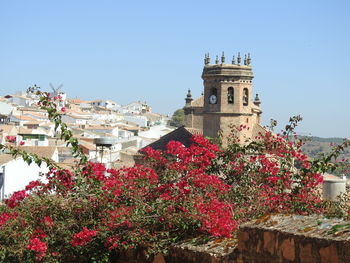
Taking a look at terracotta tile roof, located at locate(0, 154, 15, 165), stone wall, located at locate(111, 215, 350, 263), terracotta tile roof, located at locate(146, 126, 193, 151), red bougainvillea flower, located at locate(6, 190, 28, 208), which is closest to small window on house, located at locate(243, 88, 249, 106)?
terracotta tile roof, located at locate(146, 126, 193, 151)

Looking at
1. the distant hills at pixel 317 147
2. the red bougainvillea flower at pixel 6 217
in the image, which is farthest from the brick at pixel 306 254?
the distant hills at pixel 317 147

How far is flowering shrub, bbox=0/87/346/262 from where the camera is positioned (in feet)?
25.6

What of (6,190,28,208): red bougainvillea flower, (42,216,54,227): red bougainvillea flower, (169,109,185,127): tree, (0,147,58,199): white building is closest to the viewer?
(42,216,54,227): red bougainvillea flower

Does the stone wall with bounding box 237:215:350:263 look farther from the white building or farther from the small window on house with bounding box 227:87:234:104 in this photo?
the small window on house with bounding box 227:87:234:104

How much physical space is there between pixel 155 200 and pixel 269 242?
9.58ft

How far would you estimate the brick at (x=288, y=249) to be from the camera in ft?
18.5

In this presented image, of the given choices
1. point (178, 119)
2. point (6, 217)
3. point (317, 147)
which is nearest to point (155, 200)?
point (6, 217)

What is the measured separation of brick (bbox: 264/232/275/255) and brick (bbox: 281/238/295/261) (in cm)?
14

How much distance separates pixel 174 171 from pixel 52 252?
212 centimetres

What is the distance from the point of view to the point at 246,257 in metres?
6.27

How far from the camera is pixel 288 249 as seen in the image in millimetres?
5691

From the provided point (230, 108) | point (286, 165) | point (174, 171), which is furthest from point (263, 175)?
point (230, 108)

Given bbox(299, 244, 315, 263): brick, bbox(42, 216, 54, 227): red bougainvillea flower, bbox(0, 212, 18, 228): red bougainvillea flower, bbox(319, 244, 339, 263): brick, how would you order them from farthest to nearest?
bbox(0, 212, 18, 228): red bougainvillea flower
bbox(42, 216, 54, 227): red bougainvillea flower
bbox(299, 244, 315, 263): brick
bbox(319, 244, 339, 263): brick

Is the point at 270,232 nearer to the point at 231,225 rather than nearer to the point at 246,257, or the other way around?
the point at 246,257
